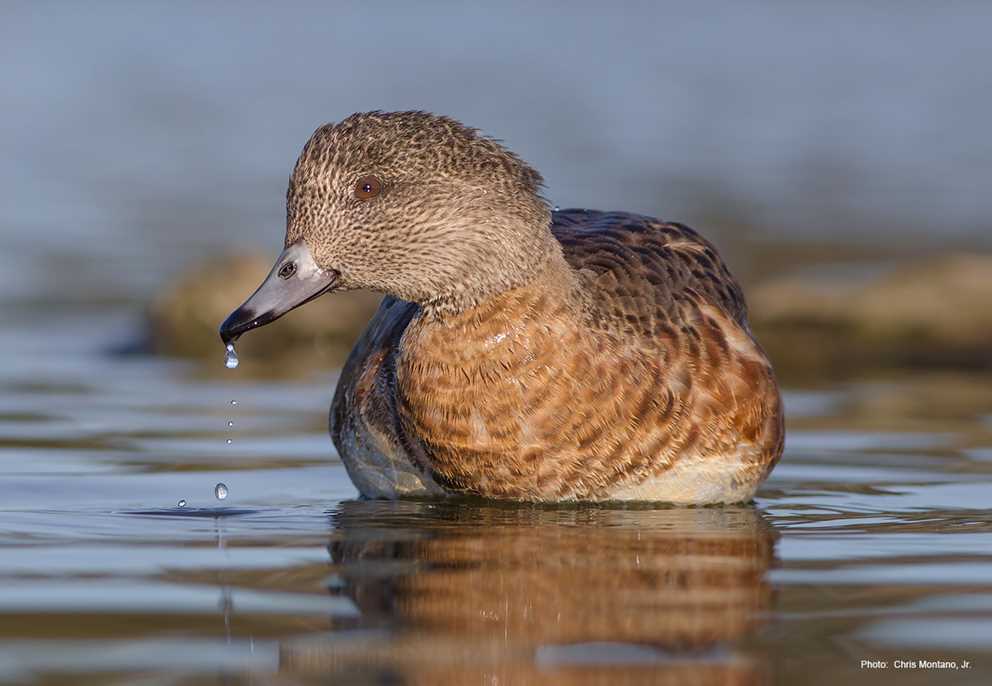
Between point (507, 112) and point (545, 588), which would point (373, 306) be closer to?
point (545, 588)

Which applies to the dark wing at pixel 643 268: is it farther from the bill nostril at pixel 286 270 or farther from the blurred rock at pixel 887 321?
the blurred rock at pixel 887 321

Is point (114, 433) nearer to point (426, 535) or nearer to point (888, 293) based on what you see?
point (426, 535)

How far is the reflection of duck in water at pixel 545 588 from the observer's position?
4641 mm

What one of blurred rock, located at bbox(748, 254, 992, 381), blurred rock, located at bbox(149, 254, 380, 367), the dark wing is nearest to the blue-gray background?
blurred rock, located at bbox(149, 254, 380, 367)

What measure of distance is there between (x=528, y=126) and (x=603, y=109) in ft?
6.21

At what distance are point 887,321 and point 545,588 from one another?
261 inches

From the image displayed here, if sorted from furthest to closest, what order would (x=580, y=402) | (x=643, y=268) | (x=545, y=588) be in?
(x=643, y=268)
(x=580, y=402)
(x=545, y=588)

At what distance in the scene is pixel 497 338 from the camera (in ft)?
22.2

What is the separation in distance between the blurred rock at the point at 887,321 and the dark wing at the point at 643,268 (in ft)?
11.4

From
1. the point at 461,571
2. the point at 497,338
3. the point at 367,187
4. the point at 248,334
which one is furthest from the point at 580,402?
the point at 248,334

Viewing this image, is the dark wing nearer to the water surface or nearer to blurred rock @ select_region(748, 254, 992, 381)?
the water surface

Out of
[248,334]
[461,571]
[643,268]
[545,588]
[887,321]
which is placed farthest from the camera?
[248,334]

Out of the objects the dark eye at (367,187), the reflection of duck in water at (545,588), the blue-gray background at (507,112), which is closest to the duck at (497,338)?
the dark eye at (367,187)

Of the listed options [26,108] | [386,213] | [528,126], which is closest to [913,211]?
[528,126]
